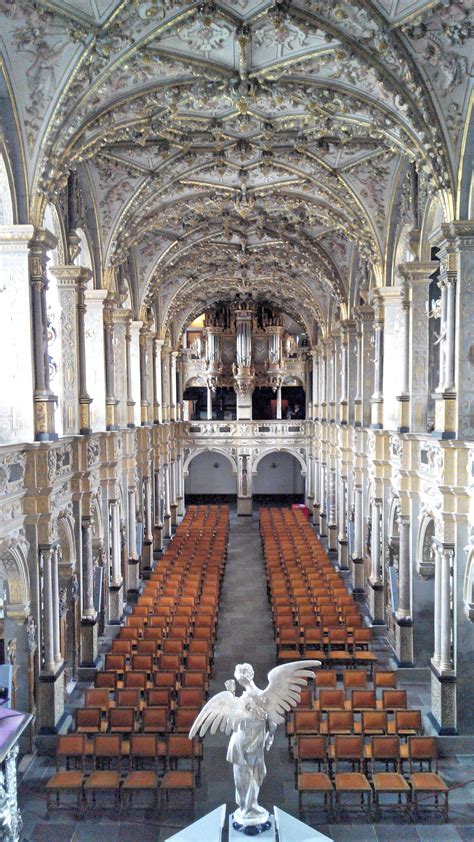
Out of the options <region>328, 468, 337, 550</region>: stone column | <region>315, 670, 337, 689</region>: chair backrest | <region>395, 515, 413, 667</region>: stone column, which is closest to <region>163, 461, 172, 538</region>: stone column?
<region>328, 468, 337, 550</region>: stone column

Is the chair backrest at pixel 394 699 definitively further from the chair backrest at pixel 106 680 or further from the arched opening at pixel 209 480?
the arched opening at pixel 209 480

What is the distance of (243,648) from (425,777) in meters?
7.57

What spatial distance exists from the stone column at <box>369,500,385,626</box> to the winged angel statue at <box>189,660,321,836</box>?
9.56 m

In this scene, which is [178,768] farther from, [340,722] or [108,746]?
[340,722]

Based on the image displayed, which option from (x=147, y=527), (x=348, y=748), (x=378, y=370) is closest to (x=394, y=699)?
(x=348, y=748)

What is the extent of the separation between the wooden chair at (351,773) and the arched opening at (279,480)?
2888 centimetres

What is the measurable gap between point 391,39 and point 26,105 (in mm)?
5442

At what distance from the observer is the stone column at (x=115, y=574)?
17.8 metres

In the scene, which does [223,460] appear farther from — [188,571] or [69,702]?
[69,702]

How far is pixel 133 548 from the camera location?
2077 centimetres

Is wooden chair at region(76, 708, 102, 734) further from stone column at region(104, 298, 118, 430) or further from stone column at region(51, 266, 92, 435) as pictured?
stone column at region(104, 298, 118, 430)

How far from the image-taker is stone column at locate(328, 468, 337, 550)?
26516mm

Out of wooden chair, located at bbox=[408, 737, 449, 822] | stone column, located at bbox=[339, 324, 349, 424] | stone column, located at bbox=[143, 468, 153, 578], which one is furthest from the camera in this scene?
stone column, located at bbox=[143, 468, 153, 578]

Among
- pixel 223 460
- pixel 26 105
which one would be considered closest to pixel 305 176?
pixel 26 105
